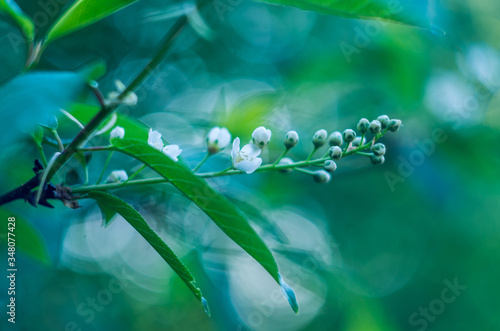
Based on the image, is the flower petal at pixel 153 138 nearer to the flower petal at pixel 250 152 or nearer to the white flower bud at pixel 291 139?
the flower petal at pixel 250 152

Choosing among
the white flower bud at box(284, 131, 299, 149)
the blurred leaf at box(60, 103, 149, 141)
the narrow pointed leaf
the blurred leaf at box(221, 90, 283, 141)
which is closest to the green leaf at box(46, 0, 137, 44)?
the blurred leaf at box(60, 103, 149, 141)

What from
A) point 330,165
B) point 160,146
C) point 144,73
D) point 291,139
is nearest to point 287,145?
point 291,139

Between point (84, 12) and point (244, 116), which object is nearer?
point (84, 12)

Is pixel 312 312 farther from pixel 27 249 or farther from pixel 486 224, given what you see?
pixel 27 249

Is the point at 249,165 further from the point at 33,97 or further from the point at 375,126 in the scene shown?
the point at 33,97

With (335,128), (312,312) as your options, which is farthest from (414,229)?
(335,128)
